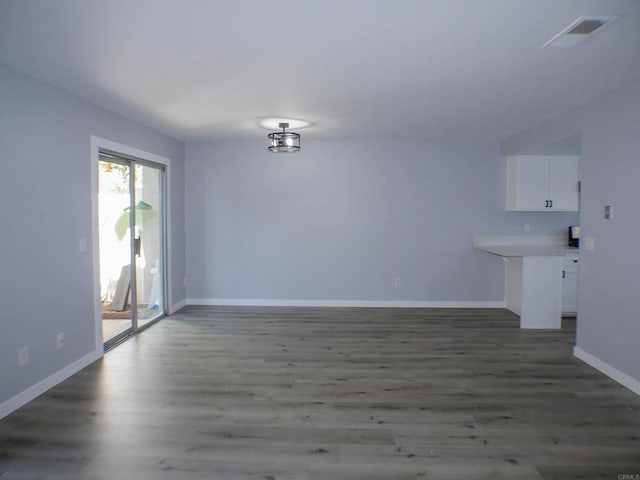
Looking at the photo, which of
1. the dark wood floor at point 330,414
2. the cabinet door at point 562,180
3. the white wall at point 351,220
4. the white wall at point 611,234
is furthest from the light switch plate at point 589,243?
the white wall at point 351,220

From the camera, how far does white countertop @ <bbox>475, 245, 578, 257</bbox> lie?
15.7ft

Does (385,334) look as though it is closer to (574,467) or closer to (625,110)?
(574,467)

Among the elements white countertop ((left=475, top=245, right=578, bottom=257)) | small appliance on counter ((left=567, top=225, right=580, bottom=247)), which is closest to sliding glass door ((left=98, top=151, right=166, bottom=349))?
white countertop ((left=475, top=245, right=578, bottom=257))

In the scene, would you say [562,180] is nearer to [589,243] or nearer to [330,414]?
[589,243]

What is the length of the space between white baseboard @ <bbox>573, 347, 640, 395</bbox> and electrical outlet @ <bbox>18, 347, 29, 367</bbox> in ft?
15.5

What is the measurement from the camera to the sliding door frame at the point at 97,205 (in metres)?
3.74

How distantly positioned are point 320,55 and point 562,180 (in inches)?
175

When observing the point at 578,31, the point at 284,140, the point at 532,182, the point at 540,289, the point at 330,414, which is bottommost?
the point at 330,414

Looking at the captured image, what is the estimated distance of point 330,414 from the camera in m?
2.77

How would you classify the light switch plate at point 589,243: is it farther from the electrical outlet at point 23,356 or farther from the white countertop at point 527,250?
the electrical outlet at point 23,356

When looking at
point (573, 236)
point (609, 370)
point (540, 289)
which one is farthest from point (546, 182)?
point (609, 370)

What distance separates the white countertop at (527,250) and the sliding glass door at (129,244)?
14.6 feet

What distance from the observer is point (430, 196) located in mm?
5805

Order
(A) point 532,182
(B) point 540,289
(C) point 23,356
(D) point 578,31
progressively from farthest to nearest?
(A) point 532,182 < (B) point 540,289 < (C) point 23,356 < (D) point 578,31
